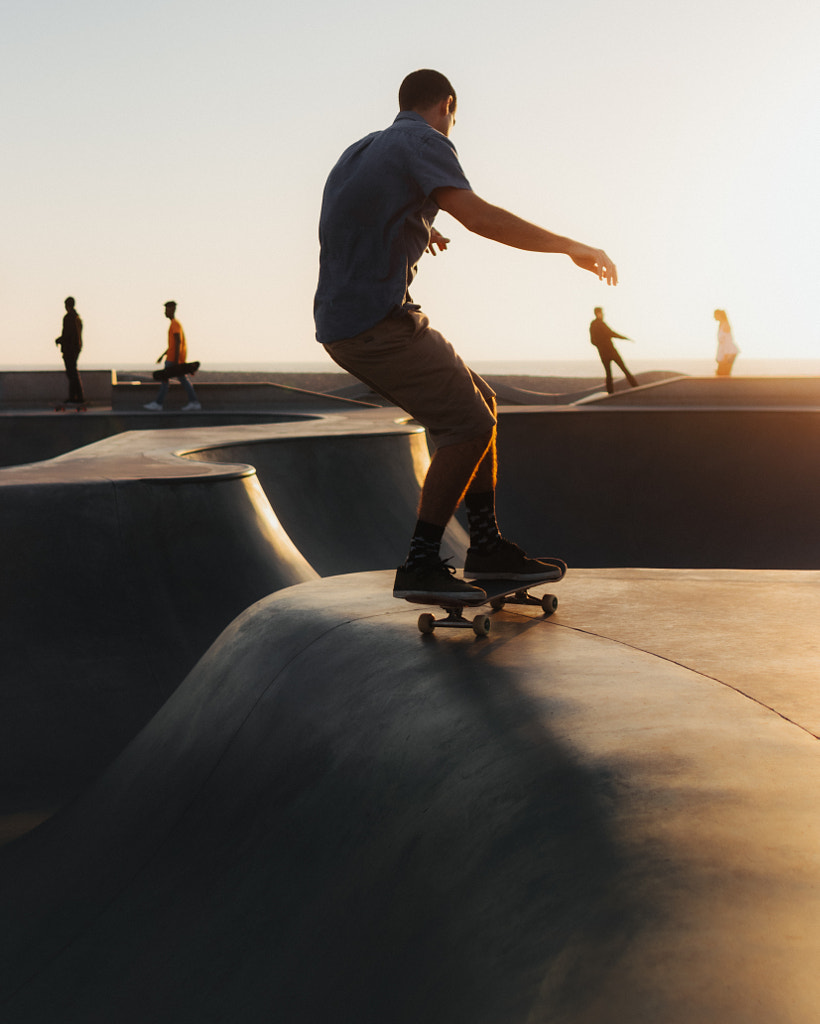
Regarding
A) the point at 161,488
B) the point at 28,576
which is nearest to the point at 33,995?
the point at 28,576

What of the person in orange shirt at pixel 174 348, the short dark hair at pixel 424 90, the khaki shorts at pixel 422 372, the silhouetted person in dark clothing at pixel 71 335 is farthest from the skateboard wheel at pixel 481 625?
the silhouetted person in dark clothing at pixel 71 335

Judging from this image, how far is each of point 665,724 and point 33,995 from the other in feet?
8.19

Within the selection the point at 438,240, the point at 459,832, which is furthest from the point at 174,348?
the point at 459,832

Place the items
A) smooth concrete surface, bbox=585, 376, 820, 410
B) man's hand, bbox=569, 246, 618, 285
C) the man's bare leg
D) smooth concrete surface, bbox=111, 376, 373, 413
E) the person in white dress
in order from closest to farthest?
man's hand, bbox=569, 246, 618, 285 → the man's bare leg → smooth concrete surface, bbox=585, 376, 820, 410 → the person in white dress → smooth concrete surface, bbox=111, 376, 373, 413

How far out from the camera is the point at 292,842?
3086 millimetres

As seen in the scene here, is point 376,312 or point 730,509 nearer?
point 376,312

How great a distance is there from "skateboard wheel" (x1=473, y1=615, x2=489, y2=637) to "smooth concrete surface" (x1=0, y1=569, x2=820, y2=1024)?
76 millimetres

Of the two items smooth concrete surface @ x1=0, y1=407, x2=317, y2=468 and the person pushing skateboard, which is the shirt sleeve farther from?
smooth concrete surface @ x1=0, y1=407, x2=317, y2=468

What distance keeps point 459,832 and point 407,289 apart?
76.8 inches

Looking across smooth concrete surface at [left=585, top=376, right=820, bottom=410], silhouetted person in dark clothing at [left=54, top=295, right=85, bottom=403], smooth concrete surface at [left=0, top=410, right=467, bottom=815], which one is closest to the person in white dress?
smooth concrete surface at [left=585, top=376, right=820, bottom=410]

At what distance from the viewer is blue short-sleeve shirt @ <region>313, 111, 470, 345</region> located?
10.7 ft

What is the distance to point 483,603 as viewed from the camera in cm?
354

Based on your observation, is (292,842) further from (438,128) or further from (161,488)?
(161,488)

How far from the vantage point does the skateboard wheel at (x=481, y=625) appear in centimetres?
342
